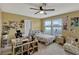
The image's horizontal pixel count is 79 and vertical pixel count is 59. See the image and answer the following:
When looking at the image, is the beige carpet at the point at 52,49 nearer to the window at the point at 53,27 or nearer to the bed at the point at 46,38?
the bed at the point at 46,38

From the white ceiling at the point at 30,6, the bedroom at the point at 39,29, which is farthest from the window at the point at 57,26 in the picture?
the white ceiling at the point at 30,6

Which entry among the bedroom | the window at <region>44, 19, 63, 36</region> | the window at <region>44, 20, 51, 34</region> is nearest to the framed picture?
the bedroom

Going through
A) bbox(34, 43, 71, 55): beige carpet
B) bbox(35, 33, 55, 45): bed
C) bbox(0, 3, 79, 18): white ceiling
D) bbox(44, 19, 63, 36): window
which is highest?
bbox(0, 3, 79, 18): white ceiling

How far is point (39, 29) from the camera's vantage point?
194 cm

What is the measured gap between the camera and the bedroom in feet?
6.05

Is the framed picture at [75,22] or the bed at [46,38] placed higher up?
the framed picture at [75,22]

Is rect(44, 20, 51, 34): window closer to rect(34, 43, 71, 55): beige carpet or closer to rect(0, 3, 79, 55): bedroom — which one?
rect(0, 3, 79, 55): bedroom

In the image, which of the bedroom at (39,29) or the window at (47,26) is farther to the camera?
the window at (47,26)

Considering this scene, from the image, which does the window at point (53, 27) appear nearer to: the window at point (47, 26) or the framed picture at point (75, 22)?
Answer: the window at point (47, 26)

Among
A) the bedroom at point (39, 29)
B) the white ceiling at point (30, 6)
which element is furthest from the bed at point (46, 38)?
the white ceiling at point (30, 6)

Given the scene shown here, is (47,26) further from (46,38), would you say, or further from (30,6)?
→ (30,6)

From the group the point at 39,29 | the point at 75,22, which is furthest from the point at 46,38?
the point at 75,22

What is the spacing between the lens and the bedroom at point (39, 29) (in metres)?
1.84

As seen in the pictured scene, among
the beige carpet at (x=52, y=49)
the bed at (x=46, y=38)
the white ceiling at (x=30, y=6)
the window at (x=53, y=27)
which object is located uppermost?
the white ceiling at (x=30, y=6)
